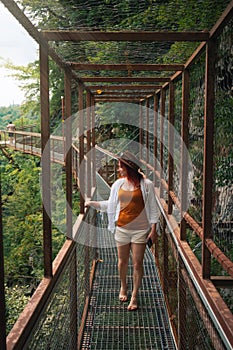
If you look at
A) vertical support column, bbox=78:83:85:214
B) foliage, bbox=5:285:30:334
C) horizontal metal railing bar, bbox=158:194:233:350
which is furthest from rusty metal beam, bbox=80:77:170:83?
foliage, bbox=5:285:30:334

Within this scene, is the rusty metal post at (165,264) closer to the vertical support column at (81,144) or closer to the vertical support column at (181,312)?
the vertical support column at (81,144)

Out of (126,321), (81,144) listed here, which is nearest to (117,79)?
(81,144)

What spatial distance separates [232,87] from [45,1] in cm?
139

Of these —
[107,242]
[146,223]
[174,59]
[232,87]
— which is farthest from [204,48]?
[107,242]

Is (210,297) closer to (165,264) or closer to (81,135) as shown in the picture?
(165,264)

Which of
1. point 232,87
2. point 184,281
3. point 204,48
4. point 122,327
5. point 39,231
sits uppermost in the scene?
point 204,48

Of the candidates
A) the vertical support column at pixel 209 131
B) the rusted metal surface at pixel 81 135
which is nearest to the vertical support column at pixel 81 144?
the rusted metal surface at pixel 81 135

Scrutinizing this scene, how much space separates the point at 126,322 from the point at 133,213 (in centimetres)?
92

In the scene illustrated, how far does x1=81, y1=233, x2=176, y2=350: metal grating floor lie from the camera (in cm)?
371

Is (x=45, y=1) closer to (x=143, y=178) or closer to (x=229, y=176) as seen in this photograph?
(x=229, y=176)

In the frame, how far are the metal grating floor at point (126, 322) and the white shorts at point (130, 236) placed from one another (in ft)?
2.18

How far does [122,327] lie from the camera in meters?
3.94

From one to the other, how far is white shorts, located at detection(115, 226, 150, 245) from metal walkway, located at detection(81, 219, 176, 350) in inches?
26.2

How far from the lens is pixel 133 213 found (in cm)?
390
